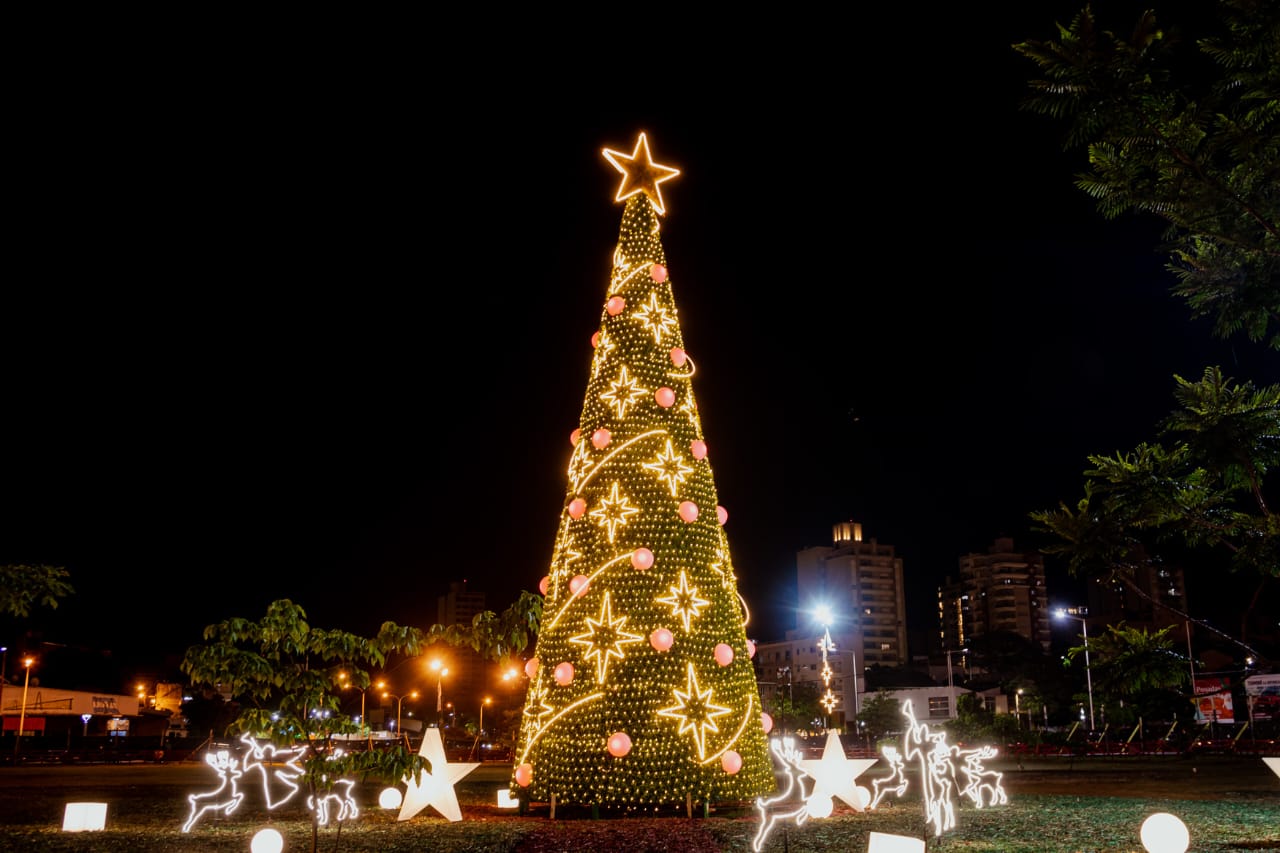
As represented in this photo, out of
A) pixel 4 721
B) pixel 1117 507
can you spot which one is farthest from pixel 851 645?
pixel 1117 507

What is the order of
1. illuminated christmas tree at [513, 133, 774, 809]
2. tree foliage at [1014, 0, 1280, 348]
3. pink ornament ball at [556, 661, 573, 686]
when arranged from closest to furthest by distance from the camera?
tree foliage at [1014, 0, 1280, 348] → illuminated christmas tree at [513, 133, 774, 809] → pink ornament ball at [556, 661, 573, 686]

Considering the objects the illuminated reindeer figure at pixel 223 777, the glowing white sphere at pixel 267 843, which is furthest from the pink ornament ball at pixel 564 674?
the glowing white sphere at pixel 267 843

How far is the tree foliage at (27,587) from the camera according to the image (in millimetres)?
7781

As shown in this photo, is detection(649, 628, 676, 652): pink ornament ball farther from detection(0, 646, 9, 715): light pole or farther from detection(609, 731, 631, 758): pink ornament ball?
detection(0, 646, 9, 715): light pole

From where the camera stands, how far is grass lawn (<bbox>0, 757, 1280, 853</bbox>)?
10516 mm

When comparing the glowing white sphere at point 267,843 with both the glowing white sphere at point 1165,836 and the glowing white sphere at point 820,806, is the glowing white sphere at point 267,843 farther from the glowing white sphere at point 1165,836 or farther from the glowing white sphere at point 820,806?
the glowing white sphere at point 1165,836

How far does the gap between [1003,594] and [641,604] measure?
167 metres

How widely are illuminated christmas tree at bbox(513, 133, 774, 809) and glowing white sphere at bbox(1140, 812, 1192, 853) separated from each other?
5470 millimetres

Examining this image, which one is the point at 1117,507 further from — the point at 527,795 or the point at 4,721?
the point at 4,721

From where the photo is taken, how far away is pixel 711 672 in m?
13.2

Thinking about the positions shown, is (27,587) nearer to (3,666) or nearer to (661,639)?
(661,639)

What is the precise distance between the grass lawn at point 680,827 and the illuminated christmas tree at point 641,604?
2.05ft

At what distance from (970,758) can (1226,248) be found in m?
10.2

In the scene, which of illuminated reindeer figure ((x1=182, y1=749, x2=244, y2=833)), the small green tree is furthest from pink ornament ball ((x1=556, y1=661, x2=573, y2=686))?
the small green tree
